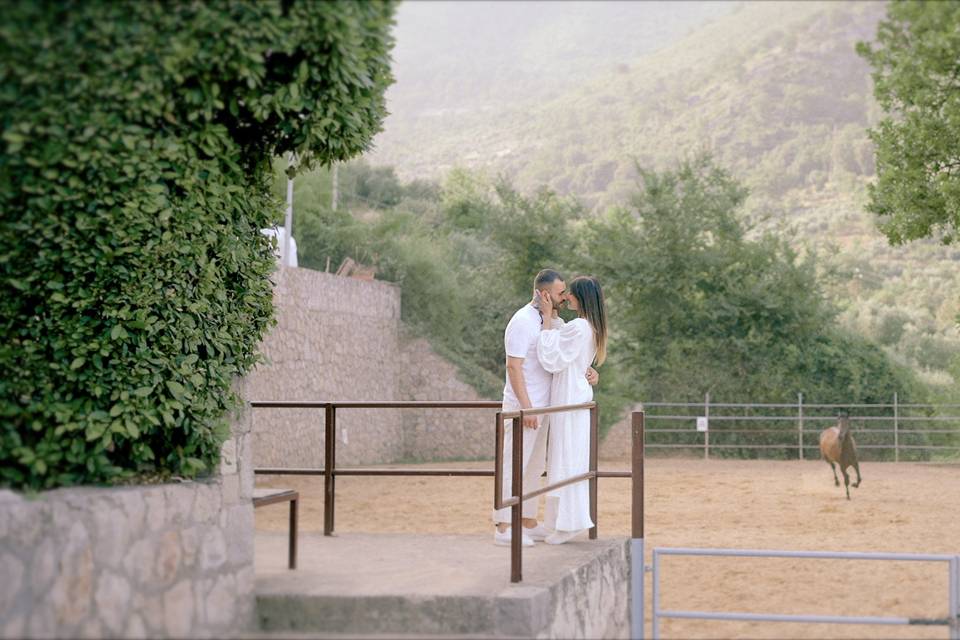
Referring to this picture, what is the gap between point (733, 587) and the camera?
9328mm

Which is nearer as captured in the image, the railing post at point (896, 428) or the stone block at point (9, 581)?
the stone block at point (9, 581)

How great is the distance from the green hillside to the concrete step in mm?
→ 44014

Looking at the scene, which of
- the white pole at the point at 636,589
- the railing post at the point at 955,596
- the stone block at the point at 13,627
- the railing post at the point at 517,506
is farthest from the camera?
the white pole at the point at 636,589

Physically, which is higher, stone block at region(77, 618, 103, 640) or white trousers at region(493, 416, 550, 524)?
white trousers at region(493, 416, 550, 524)

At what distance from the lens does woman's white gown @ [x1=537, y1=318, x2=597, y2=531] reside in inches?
280

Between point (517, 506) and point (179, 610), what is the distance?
1.75 meters

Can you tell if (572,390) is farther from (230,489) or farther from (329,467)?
(230,489)

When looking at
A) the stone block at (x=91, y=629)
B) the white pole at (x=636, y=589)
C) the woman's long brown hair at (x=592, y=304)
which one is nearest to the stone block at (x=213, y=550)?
the stone block at (x=91, y=629)

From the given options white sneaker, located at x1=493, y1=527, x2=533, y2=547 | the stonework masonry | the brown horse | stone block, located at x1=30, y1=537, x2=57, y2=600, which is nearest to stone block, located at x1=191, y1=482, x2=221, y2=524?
stone block, located at x1=30, y1=537, x2=57, y2=600

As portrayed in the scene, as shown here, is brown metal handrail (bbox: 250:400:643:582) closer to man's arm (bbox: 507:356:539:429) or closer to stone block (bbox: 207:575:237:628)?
man's arm (bbox: 507:356:539:429)

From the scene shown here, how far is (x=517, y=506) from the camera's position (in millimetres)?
5914

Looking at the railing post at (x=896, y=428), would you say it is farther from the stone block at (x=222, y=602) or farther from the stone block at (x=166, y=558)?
the stone block at (x=166, y=558)

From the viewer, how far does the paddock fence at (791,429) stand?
23.7 m

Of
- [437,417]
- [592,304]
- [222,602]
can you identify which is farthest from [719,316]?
[222,602]
